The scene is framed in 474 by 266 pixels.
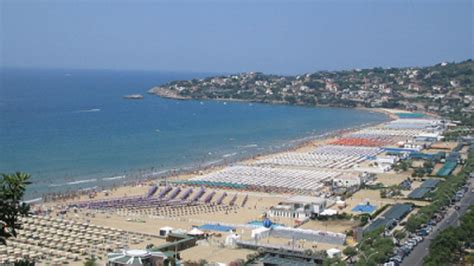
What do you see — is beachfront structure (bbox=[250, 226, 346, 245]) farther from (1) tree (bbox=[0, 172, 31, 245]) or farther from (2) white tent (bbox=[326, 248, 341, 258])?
(1) tree (bbox=[0, 172, 31, 245])

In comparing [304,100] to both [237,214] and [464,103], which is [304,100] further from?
[237,214]

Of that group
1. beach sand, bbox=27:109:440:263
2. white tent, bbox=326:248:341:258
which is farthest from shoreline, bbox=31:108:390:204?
white tent, bbox=326:248:341:258

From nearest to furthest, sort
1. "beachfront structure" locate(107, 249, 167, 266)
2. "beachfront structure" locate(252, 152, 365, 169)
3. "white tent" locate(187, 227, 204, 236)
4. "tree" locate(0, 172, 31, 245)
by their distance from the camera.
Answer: "tree" locate(0, 172, 31, 245) < "beachfront structure" locate(107, 249, 167, 266) < "white tent" locate(187, 227, 204, 236) < "beachfront structure" locate(252, 152, 365, 169)

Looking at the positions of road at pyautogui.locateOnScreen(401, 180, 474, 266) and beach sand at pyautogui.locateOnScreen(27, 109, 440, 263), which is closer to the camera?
road at pyautogui.locateOnScreen(401, 180, 474, 266)

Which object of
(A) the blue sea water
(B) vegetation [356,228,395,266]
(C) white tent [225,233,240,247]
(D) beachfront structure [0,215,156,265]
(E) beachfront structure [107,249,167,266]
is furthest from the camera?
(A) the blue sea water

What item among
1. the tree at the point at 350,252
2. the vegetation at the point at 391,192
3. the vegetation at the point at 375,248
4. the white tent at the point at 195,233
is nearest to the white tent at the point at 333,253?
the tree at the point at 350,252

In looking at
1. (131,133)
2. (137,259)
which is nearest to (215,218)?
(137,259)

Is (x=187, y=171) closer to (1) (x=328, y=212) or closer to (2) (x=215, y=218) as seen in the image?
(2) (x=215, y=218)
